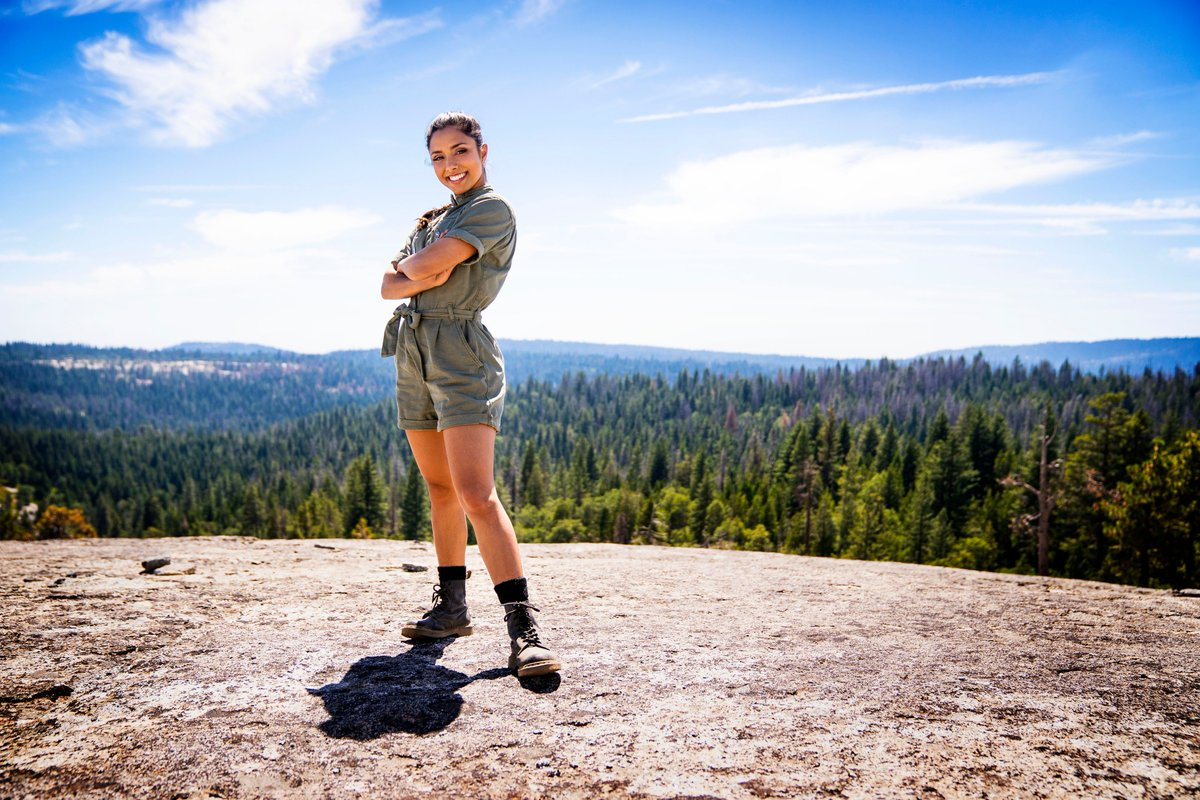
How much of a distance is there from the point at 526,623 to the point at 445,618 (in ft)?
2.43

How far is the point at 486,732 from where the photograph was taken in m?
2.58

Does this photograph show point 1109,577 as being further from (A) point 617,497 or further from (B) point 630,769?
(A) point 617,497

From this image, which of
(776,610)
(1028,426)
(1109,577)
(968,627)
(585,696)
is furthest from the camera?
(1028,426)

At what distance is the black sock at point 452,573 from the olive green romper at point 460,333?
0.86m

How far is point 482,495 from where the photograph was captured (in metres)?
3.32

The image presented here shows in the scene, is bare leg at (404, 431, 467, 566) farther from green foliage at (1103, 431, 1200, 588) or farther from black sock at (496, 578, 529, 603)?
green foliage at (1103, 431, 1200, 588)

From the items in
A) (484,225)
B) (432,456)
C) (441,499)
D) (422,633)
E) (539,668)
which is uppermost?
(484,225)

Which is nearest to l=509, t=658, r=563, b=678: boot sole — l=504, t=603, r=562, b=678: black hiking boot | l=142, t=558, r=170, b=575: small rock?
l=504, t=603, r=562, b=678: black hiking boot

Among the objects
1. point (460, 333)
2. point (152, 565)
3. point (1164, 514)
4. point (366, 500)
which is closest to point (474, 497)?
point (460, 333)

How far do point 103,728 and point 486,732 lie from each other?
1491 mm

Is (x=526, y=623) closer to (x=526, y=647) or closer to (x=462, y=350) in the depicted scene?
(x=526, y=647)

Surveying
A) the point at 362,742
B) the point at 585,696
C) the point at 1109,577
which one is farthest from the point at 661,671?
the point at 1109,577

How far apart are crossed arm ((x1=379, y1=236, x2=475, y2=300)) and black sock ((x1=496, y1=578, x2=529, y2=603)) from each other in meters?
1.59

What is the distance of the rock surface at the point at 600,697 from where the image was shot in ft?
7.36
